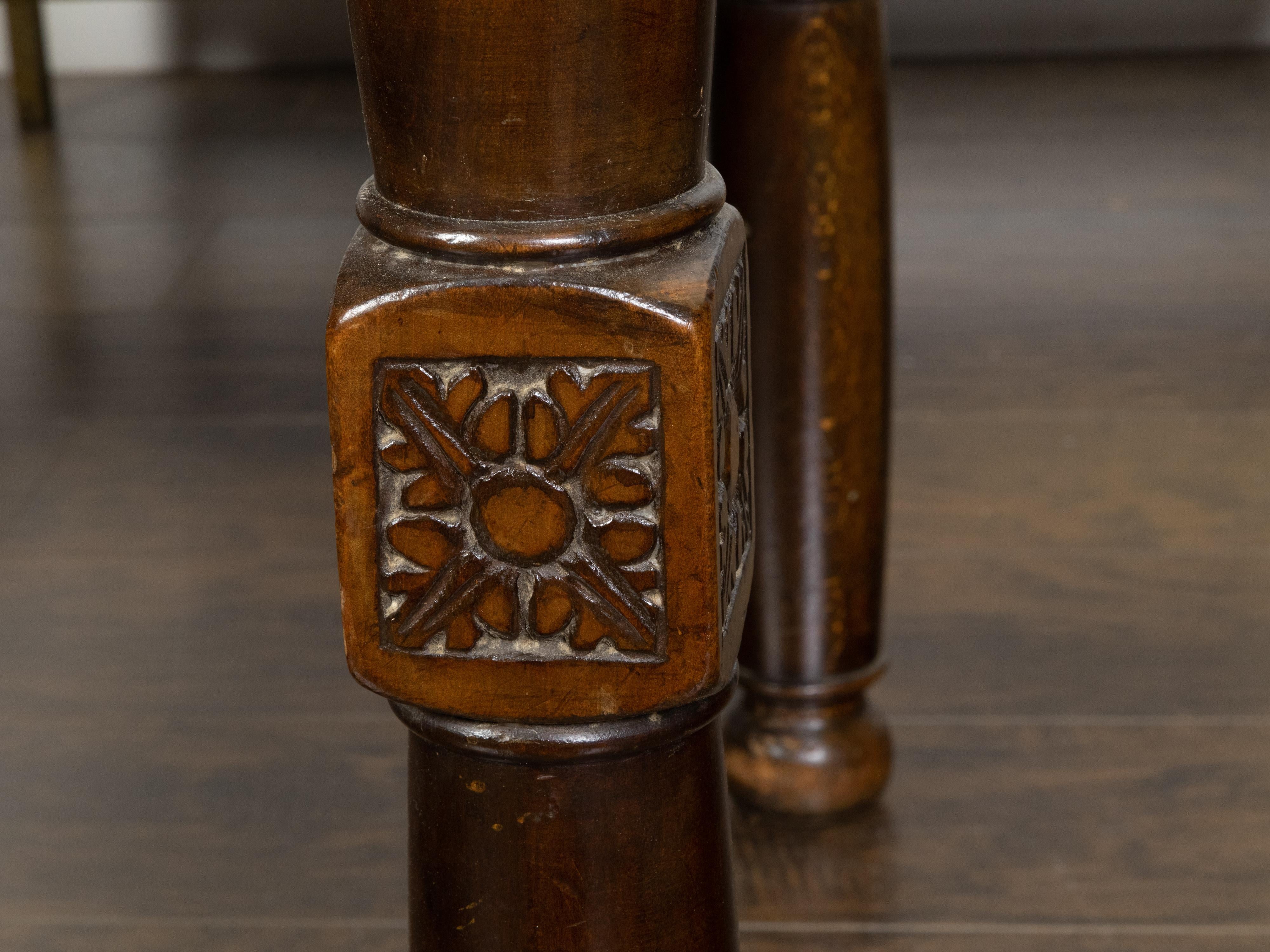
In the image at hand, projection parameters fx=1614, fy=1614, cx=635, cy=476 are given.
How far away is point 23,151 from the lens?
2.00 metres

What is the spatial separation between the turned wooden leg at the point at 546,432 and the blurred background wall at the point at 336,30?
204cm

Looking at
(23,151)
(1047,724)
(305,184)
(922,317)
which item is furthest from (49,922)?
(23,151)

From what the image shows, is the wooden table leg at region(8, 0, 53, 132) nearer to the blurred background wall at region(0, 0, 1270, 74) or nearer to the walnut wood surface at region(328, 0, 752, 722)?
the blurred background wall at region(0, 0, 1270, 74)

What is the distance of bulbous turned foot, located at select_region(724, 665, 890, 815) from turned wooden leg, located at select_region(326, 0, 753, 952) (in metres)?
0.37

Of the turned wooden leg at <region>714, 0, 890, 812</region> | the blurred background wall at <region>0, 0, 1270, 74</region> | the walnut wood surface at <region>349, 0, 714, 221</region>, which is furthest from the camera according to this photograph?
the blurred background wall at <region>0, 0, 1270, 74</region>

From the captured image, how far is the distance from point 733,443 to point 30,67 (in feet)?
Result: 6.30

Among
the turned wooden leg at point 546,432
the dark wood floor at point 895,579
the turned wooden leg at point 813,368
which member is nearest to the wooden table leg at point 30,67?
the dark wood floor at point 895,579

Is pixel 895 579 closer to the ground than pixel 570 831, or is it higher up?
closer to the ground

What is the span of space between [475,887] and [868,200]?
0.39 m

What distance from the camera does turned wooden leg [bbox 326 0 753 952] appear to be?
33cm

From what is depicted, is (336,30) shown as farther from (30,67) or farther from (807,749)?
(807,749)

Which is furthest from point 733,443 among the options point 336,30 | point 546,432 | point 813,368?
point 336,30

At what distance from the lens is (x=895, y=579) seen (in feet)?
3.38

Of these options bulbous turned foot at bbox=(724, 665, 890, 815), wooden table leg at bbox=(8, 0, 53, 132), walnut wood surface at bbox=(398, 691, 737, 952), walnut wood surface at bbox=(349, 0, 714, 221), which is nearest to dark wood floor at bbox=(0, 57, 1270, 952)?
bulbous turned foot at bbox=(724, 665, 890, 815)
